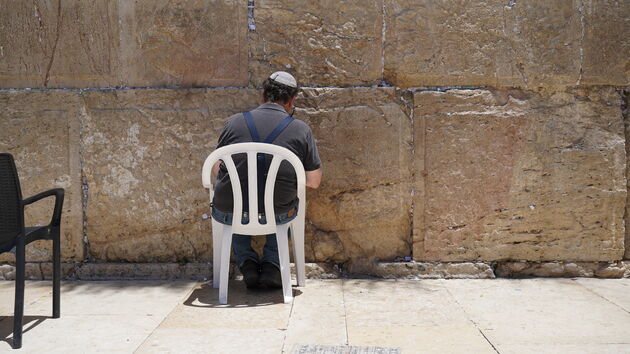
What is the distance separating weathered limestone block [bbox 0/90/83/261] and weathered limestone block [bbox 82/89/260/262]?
85 mm

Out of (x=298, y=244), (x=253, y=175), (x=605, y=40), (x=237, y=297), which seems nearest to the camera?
(x=253, y=175)

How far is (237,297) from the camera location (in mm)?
3602

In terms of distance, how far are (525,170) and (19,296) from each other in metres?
3.20

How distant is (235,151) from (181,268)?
1.20 metres

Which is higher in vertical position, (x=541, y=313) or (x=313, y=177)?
(x=313, y=177)

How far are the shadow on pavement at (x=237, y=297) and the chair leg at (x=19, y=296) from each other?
98 centimetres

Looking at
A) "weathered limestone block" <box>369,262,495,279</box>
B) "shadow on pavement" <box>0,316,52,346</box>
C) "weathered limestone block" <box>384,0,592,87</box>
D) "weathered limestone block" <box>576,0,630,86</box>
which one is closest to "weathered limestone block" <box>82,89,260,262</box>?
"shadow on pavement" <box>0,316,52,346</box>

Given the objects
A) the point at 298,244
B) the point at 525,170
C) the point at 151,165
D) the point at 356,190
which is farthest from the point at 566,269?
the point at 151,165

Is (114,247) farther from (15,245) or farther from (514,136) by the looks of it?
(514,136)

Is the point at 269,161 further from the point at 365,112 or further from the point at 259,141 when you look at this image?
the point at 365,112

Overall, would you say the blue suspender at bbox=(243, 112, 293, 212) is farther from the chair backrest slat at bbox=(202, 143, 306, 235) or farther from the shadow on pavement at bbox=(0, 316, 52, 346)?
the shadow on pavement at bbox=(0, 316, 52, 346)

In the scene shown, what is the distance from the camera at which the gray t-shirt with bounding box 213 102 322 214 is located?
3461mm

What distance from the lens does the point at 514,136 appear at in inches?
158

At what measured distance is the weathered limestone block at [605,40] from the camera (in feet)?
13.0
